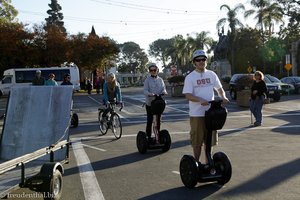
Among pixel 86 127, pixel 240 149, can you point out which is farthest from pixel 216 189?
pixel 86 127

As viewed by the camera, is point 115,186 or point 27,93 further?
point 27,93

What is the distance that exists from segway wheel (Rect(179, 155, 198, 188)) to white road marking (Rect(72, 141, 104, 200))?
4.17 ft

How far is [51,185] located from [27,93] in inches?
124

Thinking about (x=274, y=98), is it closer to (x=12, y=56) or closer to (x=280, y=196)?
(x=280, y=196)

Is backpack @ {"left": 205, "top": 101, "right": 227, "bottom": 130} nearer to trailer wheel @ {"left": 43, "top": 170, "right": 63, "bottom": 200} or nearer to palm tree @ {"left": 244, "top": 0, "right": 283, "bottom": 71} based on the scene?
trailer wheel @ {"left": 43, "top": 170, "right": 63, "bottom": 200}

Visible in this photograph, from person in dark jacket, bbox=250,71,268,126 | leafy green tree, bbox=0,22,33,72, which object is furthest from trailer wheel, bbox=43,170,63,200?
leafy green tree, bbox=0,22,33,72

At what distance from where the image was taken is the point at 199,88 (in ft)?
23.5

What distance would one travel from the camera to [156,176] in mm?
7930

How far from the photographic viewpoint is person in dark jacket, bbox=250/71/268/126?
1529 centimetres

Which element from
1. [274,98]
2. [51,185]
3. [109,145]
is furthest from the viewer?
[274,98]

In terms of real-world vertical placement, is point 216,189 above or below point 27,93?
below

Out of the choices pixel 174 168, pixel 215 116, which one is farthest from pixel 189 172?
pixel 174 168

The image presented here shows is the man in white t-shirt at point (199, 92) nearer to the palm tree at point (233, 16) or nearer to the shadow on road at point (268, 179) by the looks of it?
the shadow on road at point (268, 179)

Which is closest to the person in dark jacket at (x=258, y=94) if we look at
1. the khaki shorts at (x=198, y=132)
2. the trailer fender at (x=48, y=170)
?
the khaki shorts at (x=198, y=132)
